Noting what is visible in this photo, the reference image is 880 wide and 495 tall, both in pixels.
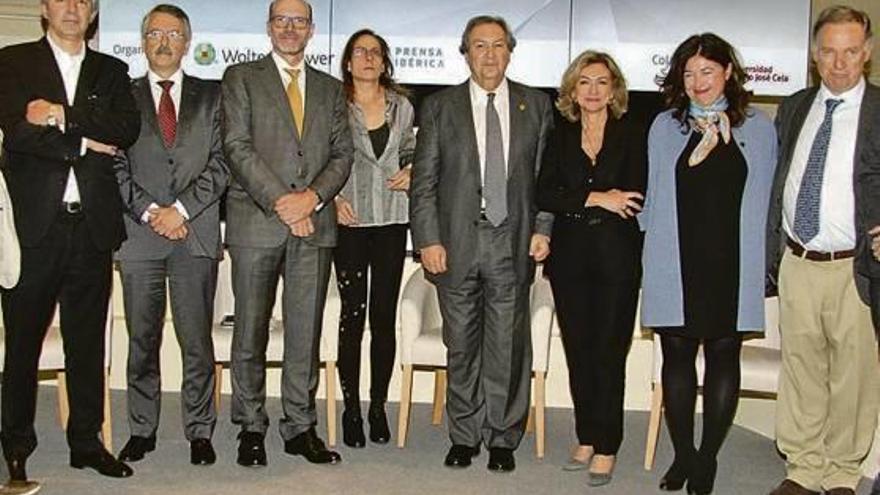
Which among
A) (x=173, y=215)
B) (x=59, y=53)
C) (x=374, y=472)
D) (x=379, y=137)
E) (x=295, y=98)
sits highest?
(x=59, y=53)

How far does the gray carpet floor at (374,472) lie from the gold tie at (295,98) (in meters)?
1.38

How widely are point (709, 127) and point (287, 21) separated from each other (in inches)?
66.4

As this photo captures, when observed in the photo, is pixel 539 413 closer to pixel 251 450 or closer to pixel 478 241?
pixel 478 241

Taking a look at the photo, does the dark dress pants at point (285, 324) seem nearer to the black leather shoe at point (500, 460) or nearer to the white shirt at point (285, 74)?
the white shirt at point (285, 74)

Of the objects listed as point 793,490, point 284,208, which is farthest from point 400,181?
point 793,490

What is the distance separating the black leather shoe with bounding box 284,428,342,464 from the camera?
521 cm

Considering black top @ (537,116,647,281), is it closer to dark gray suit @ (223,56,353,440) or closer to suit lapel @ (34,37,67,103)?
dark gray suit @ (223,56,353,440)

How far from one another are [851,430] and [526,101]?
1.78m

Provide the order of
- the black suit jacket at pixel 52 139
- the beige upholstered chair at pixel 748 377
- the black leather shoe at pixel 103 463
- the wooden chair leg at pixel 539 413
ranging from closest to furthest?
the black suit jacket at pixel 52 139, the black leather shoe at pixel 103 463, the beige upholstered chair at pixel 748 377, the wooden chair leg at pixel 539 413

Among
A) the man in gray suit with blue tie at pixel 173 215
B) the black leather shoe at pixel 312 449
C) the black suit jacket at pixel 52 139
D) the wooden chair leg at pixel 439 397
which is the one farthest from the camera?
the wooden chair leg at pixel 439 397

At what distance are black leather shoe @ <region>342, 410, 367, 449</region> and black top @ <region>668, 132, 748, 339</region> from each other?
5.36ft

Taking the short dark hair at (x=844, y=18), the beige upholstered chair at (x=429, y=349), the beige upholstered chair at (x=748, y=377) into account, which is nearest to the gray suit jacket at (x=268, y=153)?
the beige upholstered chair at (x=429, y=349)

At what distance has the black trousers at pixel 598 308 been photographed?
4.89 m

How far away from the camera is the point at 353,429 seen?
18.4ft
